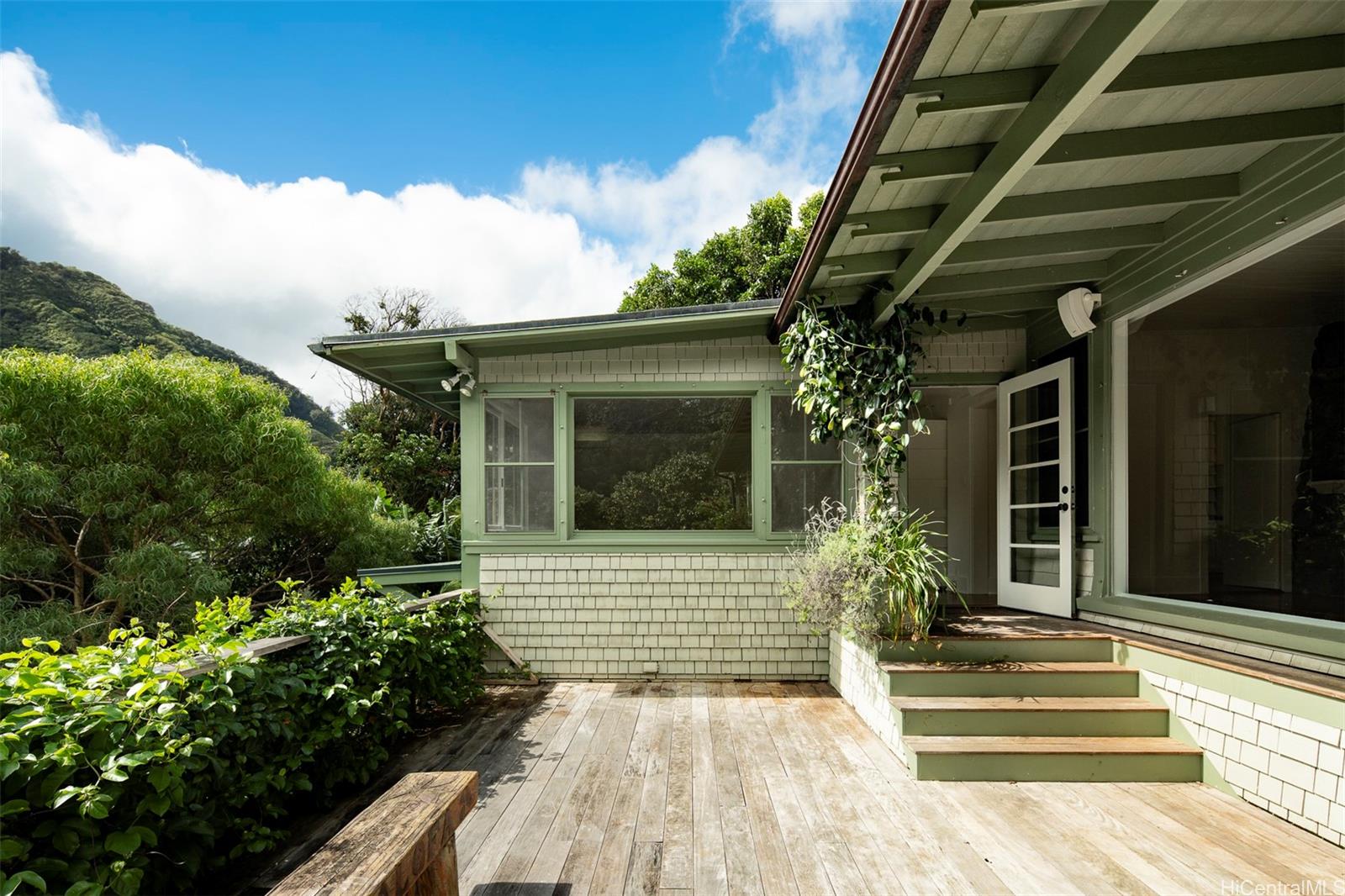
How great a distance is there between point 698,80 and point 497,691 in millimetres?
14119

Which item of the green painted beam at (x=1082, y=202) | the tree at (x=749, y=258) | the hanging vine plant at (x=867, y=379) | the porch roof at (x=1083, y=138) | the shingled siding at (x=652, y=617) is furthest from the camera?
the tree at (x=749, y=258)

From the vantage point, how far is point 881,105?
88.5 inches

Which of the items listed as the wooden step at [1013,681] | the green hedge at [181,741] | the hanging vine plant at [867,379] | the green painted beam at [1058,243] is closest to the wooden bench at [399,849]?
the green hedge at [181,741]

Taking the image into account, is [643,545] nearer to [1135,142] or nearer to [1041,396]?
[1041,396]

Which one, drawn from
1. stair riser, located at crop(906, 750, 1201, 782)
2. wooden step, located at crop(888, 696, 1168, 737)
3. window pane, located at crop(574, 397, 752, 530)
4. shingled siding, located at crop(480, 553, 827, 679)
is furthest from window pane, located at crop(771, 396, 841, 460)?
stair riser, located at crop(906, 750, 1201, 782)

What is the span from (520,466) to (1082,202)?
4.07m

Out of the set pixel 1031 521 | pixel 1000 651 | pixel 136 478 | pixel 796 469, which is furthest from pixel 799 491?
pixel 136 478

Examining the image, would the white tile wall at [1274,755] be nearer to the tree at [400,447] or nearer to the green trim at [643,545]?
the green trim at [643,545]

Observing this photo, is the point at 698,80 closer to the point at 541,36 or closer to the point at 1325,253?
the point at 541,36

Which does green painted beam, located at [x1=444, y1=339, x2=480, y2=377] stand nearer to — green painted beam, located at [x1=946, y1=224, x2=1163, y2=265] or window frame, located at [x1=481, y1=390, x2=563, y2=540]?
window frame, located at [x1=481, y1=390, x2=563, y2=540]

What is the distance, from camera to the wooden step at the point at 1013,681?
137 inches

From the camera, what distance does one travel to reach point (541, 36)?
895cm

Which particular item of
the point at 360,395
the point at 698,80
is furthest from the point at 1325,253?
the point at 360,395

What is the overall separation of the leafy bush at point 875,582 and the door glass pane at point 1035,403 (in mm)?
1422
